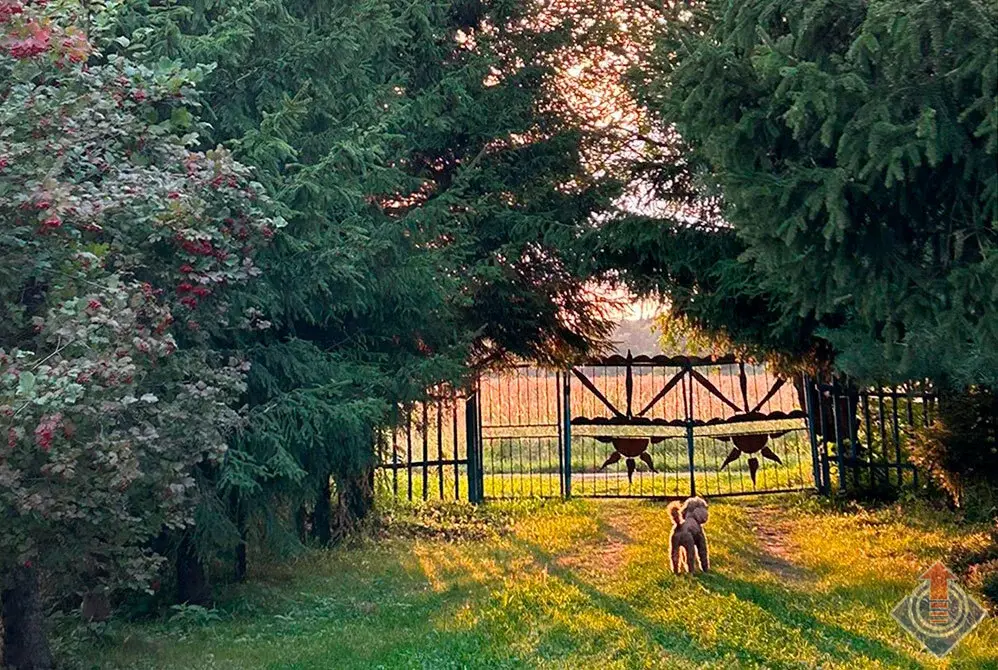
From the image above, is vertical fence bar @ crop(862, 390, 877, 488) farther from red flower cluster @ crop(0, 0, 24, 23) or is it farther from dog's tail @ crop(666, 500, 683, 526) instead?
red flower cluster @ crop(0, 0, 24, 23)

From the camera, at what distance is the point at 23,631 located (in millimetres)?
5598

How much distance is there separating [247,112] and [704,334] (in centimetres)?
529

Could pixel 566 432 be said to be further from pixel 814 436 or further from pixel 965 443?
pixel 965 443

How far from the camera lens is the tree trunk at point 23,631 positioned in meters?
5.59

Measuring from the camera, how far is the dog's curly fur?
7.93 m

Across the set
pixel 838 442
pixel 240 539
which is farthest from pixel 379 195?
pixel 838 442

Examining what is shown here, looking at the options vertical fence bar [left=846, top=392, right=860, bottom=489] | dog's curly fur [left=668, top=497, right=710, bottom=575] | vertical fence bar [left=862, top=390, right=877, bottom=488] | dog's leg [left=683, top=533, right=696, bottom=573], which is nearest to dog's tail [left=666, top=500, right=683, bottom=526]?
dog's curly fur [left=668, top=497, right=710, bottom=575]

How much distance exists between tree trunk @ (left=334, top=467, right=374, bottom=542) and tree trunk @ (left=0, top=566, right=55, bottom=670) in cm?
432

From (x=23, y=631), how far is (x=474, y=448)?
7.90m

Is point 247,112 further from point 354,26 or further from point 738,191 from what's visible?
point 738,191

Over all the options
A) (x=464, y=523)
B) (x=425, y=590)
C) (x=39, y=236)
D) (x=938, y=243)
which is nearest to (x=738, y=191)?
(x=938, y=243)

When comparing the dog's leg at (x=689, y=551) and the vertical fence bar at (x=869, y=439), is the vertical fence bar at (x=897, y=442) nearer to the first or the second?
the vertical fence bar at (x=869, y=439)

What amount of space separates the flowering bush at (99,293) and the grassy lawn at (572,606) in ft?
4.87

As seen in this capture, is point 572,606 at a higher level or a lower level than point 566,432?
lower
